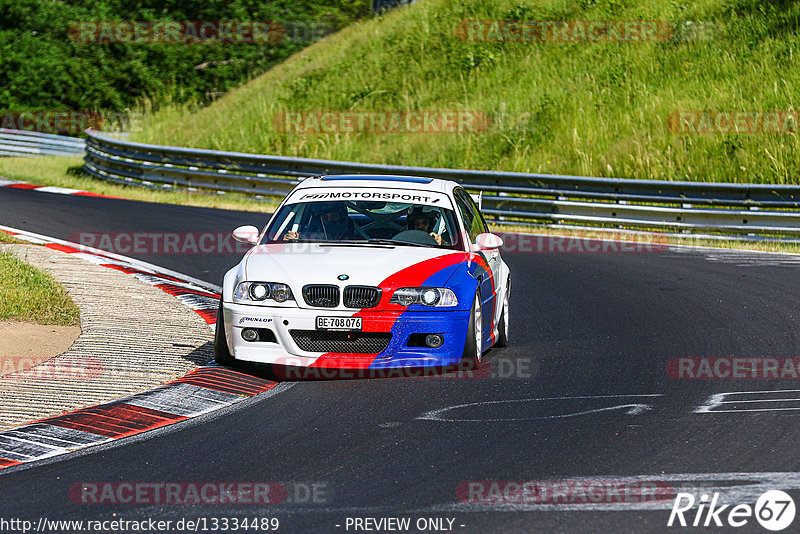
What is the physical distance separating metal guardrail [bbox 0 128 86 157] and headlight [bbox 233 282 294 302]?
29.6m

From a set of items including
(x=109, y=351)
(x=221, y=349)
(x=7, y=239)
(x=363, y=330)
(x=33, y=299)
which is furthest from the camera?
(x=7, y=239)

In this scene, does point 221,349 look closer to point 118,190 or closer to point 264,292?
point 264,292

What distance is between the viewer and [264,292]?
8578 millimetres

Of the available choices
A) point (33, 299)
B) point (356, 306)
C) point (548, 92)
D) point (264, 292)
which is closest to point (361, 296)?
point (356, 306)

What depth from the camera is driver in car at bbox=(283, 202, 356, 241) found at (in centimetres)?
959

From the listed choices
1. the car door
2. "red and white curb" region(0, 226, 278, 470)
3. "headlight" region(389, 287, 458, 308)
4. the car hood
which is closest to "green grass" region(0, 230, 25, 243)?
the car hood

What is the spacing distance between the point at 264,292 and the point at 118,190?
16.9 m

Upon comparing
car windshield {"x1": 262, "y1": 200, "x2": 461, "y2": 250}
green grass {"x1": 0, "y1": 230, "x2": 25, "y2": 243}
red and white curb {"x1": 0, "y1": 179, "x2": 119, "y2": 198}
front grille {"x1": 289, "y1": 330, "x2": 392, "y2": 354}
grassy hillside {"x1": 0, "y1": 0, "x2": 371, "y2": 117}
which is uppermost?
grassy hillside {"x1": 0, "y1": 0, "x2": 371, "y2": 117}

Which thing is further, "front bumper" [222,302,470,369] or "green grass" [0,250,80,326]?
"green grass" [0,250,80,326]

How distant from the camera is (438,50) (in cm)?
3195

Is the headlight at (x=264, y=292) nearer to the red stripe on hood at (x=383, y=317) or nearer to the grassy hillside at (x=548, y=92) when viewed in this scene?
the red stripe on hood at (x=383, y=317)

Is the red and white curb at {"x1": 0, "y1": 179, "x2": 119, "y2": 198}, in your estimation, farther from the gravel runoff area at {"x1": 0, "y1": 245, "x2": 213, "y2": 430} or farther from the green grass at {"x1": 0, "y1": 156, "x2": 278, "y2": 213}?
the gravel runoff area at {"x1": 0, "y1": 245, "x2": 213, "y2": 430}

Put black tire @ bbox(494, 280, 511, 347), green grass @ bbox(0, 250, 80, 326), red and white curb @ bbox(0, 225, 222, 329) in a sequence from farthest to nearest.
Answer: red and white curb @ bbox(0, 225, 222, 329)
green grass @ bbox(0, 250, 80, 326)
black tire @ bbox(494, 280, 511, 347)

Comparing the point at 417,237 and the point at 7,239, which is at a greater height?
the point at 417,237
